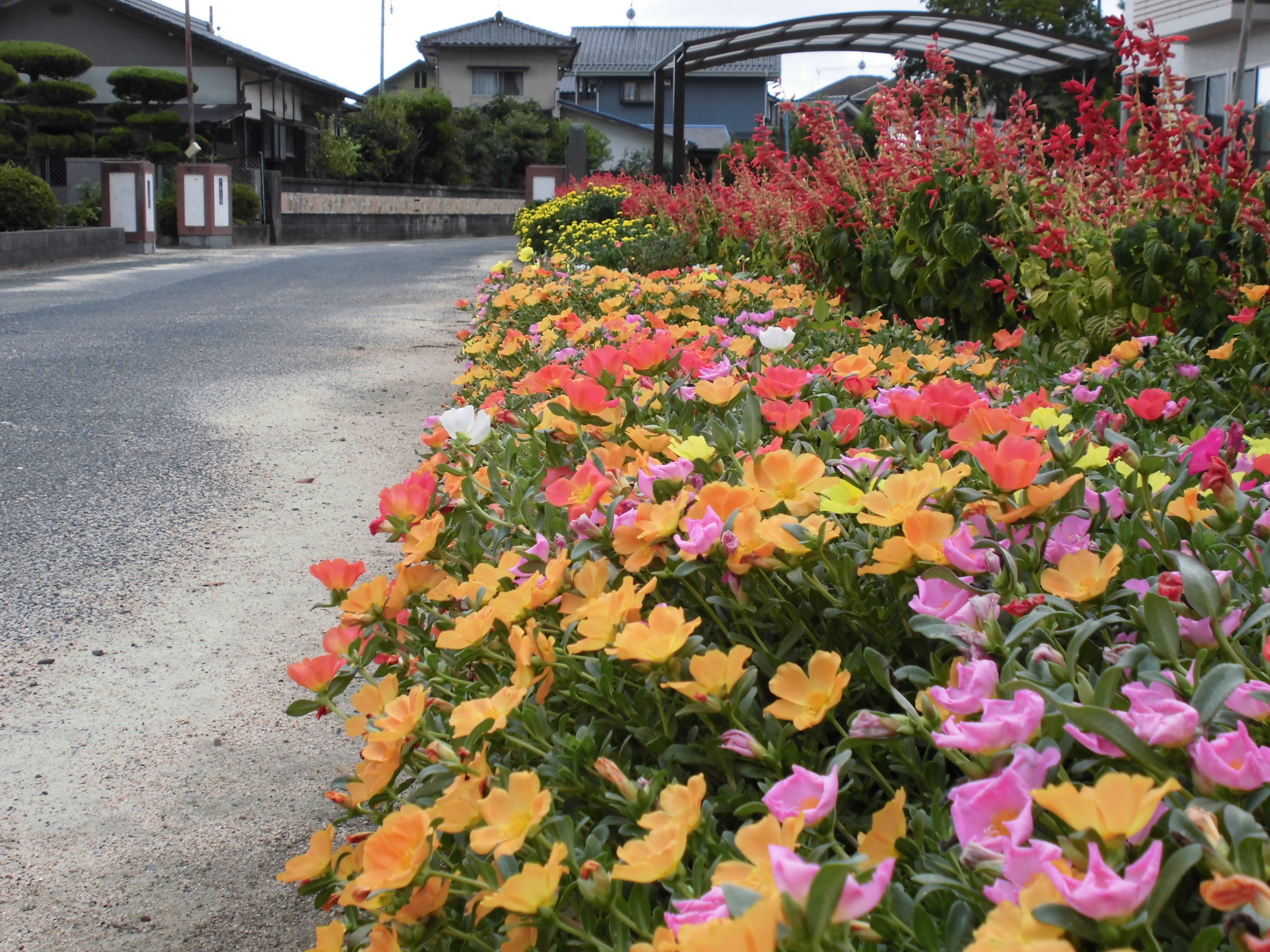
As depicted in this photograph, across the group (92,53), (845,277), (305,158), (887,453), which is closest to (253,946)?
(887,453)

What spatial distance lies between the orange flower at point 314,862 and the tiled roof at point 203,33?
32.4 meters

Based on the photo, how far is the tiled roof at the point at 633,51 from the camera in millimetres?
55312

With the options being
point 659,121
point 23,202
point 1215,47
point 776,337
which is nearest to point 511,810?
point 776,337

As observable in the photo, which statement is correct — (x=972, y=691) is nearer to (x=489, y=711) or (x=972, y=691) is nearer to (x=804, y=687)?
(x=804, y=687)

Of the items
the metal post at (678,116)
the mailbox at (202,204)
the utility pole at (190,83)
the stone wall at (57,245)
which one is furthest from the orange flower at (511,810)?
the utility pole at (190,83)

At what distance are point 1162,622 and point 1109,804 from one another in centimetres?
27

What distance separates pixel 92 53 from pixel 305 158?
298 inches

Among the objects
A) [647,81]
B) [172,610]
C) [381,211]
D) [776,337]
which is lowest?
[172,610]

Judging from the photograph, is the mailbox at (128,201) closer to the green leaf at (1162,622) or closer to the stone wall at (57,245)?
the stone wall at (57,245)

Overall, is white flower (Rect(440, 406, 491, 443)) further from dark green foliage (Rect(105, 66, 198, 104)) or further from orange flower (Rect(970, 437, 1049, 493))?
dark green foliage (Rect(105, 66, 198, 104))

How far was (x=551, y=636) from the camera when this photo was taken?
1.20 m

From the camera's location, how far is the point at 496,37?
50.2 metres

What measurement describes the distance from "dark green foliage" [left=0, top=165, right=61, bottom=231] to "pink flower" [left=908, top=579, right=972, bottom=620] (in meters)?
18.7

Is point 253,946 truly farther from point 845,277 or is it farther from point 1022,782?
point 845,277
